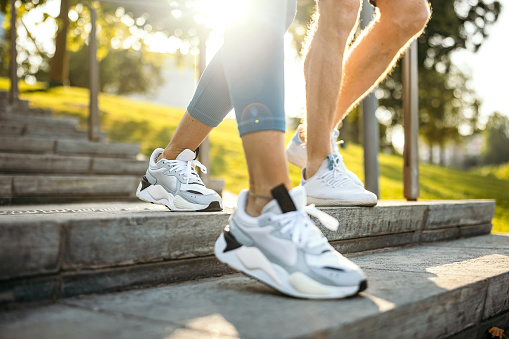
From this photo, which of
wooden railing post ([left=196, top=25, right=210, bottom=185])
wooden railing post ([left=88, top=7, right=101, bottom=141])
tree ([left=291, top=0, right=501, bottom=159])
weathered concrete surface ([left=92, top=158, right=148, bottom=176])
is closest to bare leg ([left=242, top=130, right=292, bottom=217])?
wooden railing post ([left=196, top=25, right=210, bottom=185])

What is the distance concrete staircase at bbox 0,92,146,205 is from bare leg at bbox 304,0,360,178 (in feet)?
7.81

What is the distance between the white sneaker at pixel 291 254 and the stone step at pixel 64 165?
311cm

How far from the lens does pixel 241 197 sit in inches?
59.2

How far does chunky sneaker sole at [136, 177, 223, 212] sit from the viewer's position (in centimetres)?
196

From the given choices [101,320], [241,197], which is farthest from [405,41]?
[101,320]

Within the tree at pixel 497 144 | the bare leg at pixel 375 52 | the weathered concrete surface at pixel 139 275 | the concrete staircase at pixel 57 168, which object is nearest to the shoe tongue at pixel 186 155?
the weathered concrete surface at pixel 139 275

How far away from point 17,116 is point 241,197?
16.4 feet

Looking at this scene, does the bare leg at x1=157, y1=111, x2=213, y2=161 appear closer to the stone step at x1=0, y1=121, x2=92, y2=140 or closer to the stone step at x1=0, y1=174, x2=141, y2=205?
the stone step at x1=0, y1=174, x2=141, y2=205

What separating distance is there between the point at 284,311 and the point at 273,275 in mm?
166

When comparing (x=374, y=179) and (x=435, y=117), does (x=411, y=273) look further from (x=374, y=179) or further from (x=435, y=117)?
(x=435, y=117)

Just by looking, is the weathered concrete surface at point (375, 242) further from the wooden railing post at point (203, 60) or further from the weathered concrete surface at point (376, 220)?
the wooden railing post at point (203, 60)

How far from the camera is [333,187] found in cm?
221

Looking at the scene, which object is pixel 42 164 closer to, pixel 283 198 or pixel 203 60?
A: pixel 203 60

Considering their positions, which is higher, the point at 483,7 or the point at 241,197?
the point at 483,7
